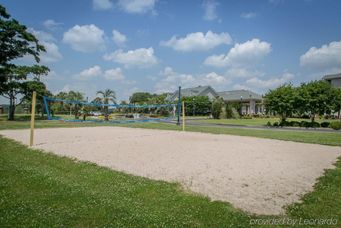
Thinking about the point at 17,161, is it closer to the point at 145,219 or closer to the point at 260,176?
the point at 145,219

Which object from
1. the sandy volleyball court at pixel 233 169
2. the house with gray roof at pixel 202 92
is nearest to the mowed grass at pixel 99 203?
the sandy volleyball court at pixel 233 169

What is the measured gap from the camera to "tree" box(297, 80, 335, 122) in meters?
27.1

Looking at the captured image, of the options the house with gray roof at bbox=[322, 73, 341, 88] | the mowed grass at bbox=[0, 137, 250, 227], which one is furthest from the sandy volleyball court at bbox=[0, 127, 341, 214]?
the house with gray roof at bbox=[322, 73, 341, 88]

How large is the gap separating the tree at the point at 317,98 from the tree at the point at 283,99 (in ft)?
2.53

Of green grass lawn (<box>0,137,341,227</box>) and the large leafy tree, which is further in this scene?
the large leafy tree

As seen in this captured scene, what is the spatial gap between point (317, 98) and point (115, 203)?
27740mm

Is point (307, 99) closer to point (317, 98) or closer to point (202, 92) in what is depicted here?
point (317, 98)

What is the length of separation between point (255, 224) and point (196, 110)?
64.6 meters

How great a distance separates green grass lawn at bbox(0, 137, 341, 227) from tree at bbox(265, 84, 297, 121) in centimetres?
2437

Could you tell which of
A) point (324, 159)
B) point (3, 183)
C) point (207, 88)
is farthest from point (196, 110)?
point (3, 183)

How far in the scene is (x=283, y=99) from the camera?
29.5m

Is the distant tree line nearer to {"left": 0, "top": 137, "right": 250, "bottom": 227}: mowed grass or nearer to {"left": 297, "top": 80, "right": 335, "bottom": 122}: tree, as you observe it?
{"left": 297, "top": 80, "right": 335, "bottom": 122}: tree

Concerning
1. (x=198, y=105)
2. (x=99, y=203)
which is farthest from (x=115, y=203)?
(x=198, y=105)

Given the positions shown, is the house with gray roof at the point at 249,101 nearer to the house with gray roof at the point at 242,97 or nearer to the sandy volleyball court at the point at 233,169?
the house with gray roof at the point at 242,97
